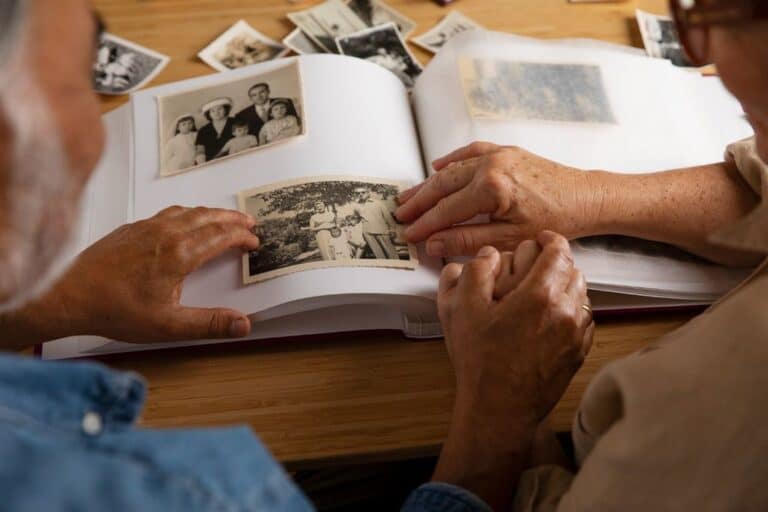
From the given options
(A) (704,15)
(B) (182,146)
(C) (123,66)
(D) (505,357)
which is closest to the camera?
(A) (704,15)

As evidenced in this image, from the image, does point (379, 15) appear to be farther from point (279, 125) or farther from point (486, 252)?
point (486, 252)

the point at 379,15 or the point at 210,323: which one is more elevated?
the point at 379,15

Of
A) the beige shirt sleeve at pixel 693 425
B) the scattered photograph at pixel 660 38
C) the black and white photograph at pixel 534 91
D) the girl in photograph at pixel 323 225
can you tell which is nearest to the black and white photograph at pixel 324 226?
the girl in photograph at pixel 323 225

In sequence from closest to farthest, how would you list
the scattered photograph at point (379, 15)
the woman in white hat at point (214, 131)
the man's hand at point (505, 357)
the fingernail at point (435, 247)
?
the man's hand at point (505, 357)
the fingernail at point (435, 247)
the woman in white hat at point (214, 131)
the scattered photograph at point (379, 15)

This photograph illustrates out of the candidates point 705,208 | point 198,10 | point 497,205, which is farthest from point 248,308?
point 198,10

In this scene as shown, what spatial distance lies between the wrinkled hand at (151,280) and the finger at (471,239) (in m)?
0.21

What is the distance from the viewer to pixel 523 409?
75 centimetres

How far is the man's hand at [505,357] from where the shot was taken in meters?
→ 0.75

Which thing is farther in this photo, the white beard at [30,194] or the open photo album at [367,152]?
the open photo album at [367,152]

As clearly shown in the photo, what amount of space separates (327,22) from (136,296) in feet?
2.04

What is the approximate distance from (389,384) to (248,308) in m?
0.17

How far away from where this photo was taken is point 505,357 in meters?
0.76

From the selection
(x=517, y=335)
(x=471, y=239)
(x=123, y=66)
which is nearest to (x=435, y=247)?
(x=471, y=239)

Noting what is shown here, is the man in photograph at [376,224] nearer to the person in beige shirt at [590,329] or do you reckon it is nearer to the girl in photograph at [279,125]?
the person in beige shirt at [590,329]
